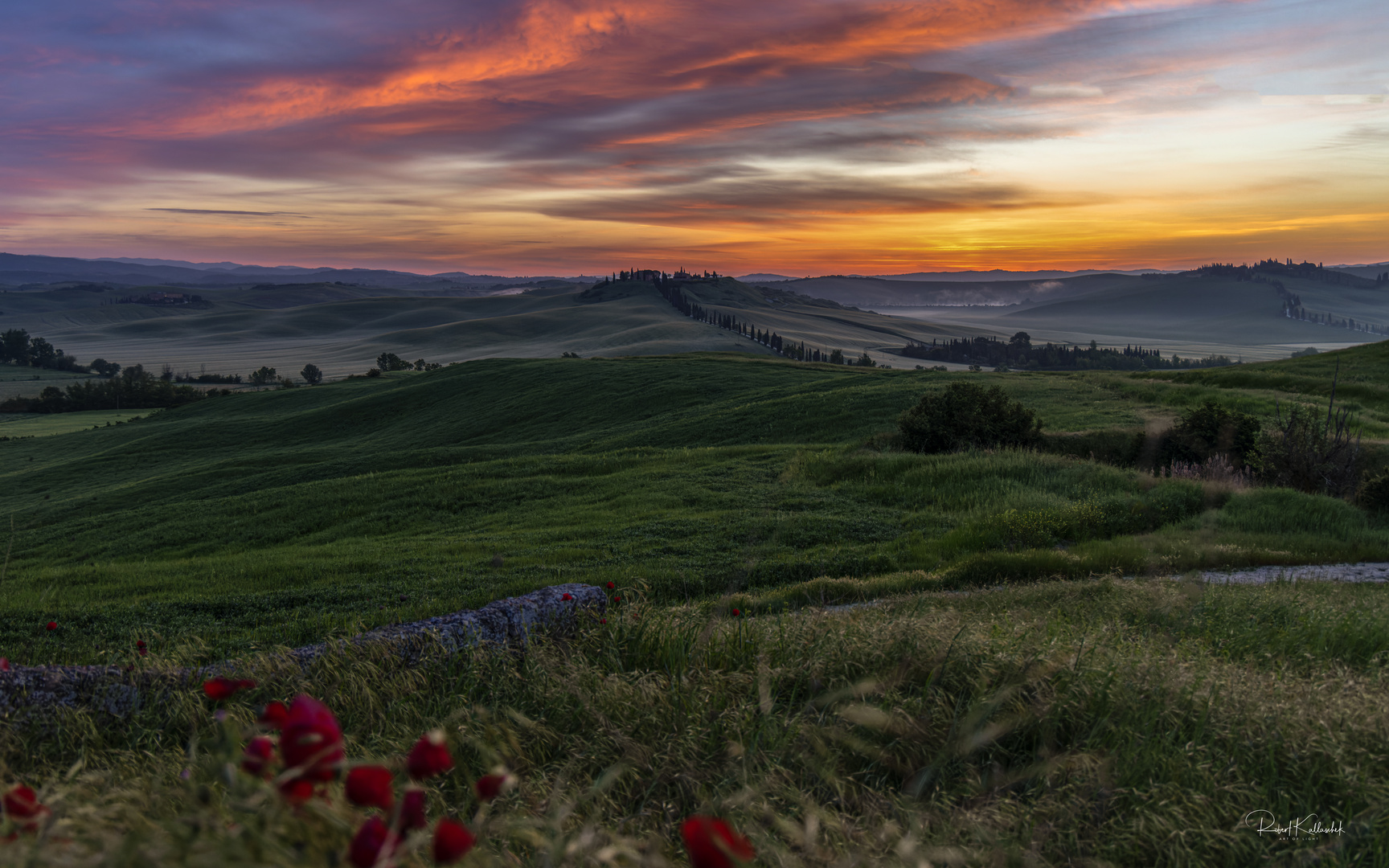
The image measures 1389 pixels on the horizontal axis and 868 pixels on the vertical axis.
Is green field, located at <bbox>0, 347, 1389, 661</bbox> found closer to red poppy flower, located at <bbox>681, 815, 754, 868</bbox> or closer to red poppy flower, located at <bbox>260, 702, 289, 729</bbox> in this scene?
red poppy flower, located at <bbox>260, 702, 289, 729</bbox>

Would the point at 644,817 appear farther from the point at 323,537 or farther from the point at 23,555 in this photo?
the point at 23,555

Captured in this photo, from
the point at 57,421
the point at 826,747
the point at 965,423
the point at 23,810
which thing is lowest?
the point at 57,421

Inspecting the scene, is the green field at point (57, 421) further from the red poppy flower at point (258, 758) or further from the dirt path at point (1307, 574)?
the red poppy flower at point (258, 758)

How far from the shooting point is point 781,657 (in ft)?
19.0

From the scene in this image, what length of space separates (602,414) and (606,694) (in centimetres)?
4523

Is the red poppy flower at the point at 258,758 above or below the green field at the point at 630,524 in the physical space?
above

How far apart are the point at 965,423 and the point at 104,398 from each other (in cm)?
11832

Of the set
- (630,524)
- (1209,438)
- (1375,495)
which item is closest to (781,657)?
(630,524)

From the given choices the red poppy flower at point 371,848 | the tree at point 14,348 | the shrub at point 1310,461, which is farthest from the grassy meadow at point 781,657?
the tree at point 14,348

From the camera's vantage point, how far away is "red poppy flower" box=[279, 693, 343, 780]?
5.57 ft

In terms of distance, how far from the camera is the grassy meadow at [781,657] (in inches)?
136

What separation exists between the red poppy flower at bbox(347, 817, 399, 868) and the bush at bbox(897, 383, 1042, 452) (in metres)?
23.1

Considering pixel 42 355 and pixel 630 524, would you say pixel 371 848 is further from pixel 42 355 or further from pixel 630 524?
pixel 42 355

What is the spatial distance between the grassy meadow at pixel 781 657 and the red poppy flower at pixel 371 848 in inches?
11.9
